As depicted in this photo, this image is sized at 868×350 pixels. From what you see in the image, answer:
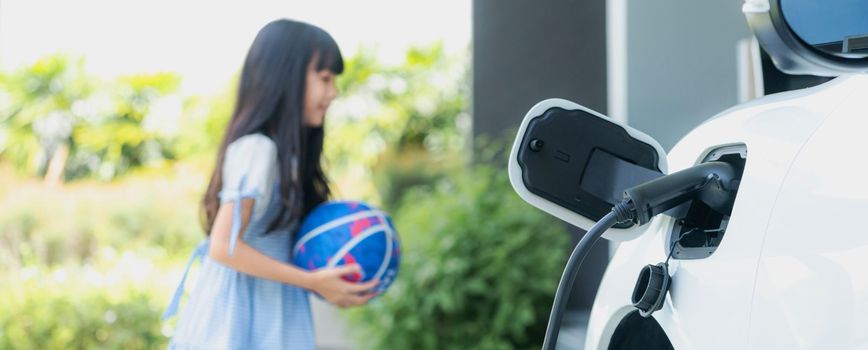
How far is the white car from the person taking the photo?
81 centimetres

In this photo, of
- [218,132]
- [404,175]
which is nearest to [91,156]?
[218,132]

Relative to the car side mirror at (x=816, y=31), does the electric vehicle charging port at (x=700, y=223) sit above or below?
below

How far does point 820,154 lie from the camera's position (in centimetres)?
87

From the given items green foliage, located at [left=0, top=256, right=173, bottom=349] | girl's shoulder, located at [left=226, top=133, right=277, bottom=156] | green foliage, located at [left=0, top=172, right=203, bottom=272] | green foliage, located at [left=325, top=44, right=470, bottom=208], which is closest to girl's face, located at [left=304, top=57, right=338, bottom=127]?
girl's shoulder, located at [left=226, top=133, right=277, bottom=156]

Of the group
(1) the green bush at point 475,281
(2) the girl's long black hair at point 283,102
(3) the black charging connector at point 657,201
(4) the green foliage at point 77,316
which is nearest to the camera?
(3) the black charging connector at point 657,201

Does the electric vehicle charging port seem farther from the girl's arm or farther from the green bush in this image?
the green bush

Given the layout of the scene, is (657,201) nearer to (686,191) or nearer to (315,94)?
(686,191)

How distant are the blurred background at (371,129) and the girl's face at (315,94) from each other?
3.61 ft

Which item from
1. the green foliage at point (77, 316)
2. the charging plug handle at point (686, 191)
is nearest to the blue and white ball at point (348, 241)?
the charging plug handle at point (686, 191)

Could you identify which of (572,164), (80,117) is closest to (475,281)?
(572,164)

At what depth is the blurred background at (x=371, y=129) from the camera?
10.9ft

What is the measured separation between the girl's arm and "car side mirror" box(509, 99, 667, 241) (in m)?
1.46

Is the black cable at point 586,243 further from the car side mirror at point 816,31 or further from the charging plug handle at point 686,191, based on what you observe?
the car side mirror at point 816,31

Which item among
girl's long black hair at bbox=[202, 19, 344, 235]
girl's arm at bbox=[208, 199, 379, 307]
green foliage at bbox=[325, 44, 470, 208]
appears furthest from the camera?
green foliage at bbox=[325, 44, 470, 208]
